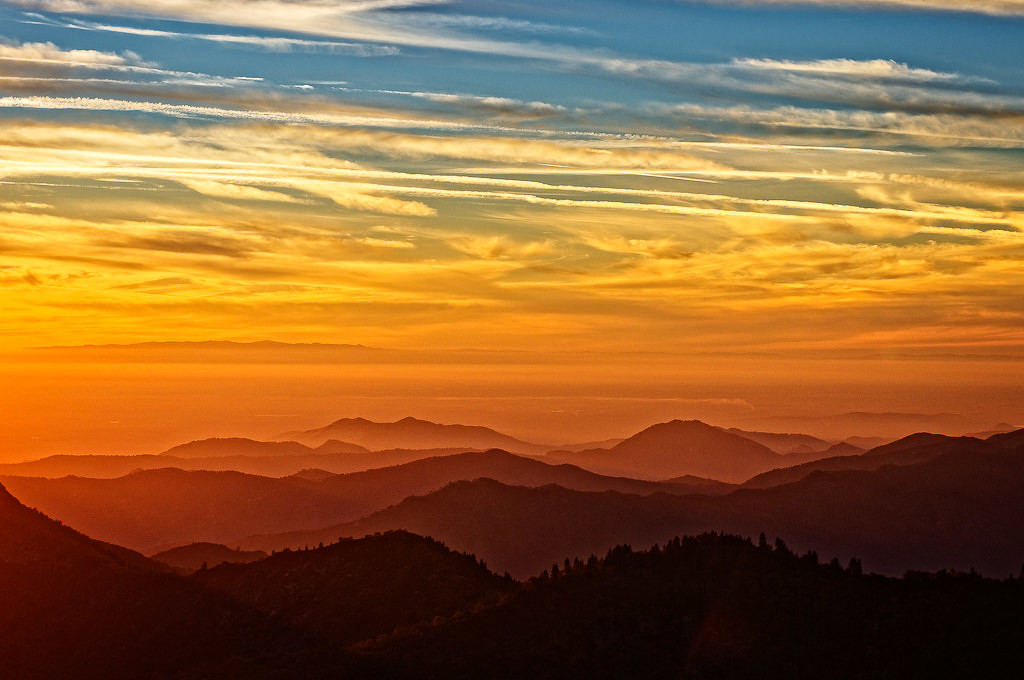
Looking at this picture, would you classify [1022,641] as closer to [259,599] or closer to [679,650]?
[679,650]

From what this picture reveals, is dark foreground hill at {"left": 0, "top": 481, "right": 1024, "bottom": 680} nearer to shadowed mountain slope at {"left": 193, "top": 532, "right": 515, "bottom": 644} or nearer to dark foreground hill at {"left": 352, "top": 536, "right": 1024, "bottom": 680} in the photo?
dark foreground hill at {"left": 352, "top": 536, "right": 1024, "bottom": 680}

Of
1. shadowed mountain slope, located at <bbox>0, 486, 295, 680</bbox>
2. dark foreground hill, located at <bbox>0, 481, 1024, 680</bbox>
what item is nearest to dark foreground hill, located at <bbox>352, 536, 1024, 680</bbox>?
dark foreground hill, located at <bbox>0, 481, 1024, 680</bbox>

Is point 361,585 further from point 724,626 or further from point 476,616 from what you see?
point 724,626

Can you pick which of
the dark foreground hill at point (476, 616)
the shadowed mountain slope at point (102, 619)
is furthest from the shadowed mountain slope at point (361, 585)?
the shadowed mountain slope at point (102, 619)

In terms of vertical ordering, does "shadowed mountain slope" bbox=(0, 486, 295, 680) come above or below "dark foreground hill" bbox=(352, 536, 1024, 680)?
below

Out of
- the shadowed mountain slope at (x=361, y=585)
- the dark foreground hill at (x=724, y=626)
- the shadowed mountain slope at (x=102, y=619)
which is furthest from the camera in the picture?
the shadowed mountain slope at (x=102, y=619)

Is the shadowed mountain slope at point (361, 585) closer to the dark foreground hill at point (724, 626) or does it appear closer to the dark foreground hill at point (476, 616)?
the dark foreground hill at point (476, 616)

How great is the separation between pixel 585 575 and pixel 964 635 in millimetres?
40229

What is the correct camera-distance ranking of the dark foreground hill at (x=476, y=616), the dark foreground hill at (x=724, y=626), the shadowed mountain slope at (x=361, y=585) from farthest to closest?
1. the shadowed mountain slope at (x=361, y=585)
2. the dark foreground hill at (x=476, y=616)
3. the dark foreground hill at (x=724, y=626)

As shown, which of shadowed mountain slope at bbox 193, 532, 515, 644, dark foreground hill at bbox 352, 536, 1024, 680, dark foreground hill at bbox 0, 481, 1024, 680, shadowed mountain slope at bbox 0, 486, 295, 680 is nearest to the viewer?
dark foreground hill at bbox 352, 536, 1024, 680

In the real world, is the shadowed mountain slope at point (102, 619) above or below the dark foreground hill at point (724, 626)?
below

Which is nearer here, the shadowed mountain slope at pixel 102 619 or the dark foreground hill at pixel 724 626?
the dark foreground hill at pixel 724 626

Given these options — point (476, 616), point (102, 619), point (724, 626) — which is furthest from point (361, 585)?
point (724, 626)

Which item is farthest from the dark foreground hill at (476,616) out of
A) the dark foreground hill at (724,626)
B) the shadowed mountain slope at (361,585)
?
the shadowed mountain slope at (361,585)
